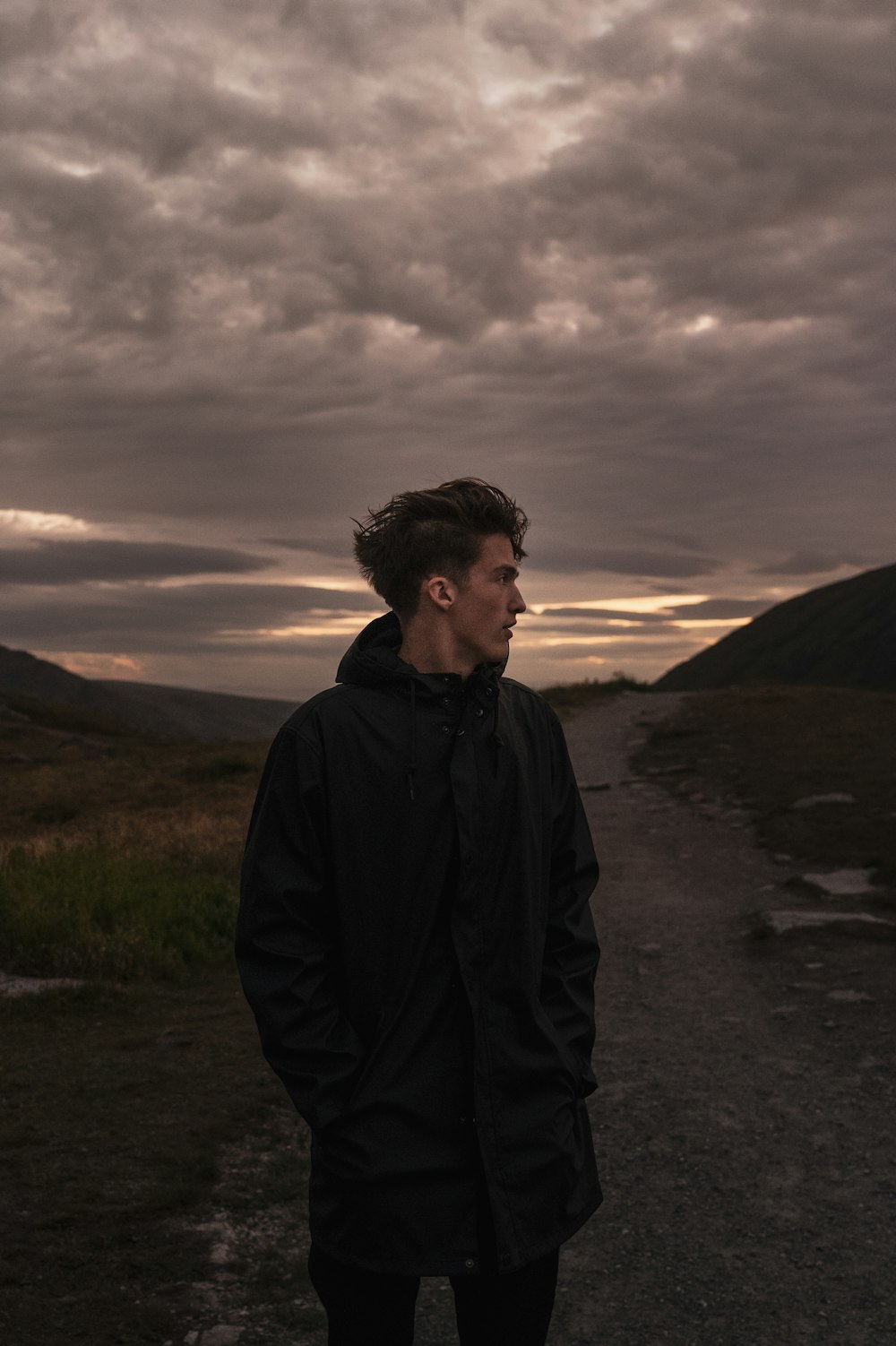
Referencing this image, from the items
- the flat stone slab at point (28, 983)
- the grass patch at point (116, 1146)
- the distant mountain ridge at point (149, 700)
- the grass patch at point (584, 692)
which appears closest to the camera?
the grass patch at point (116, 1146)

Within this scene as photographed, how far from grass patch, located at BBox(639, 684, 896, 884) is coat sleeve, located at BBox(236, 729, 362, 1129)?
9530 millimetres

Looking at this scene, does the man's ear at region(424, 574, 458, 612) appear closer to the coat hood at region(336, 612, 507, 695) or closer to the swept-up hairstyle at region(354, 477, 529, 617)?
the swept-up hairstyle at region(354, 477, 529, 617)

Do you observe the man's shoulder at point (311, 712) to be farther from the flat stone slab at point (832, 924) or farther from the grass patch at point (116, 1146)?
the flat stone slab at point (832, 924)

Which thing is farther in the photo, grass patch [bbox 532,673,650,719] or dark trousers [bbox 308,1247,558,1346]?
grass patch [bbox 532,673,650,719]

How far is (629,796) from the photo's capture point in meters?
17.5

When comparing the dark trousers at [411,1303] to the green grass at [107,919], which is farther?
the green grass at [107,919]

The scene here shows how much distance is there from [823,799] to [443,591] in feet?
43.6

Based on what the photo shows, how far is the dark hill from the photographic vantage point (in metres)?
84.2

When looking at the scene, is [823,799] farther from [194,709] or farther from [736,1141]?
[194,709]

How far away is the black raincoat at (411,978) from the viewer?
2.52 m

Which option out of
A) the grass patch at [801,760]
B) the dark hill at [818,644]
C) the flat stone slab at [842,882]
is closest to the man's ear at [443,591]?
the flat stone slab at [842,882]

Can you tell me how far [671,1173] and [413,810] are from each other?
3565 millimetres

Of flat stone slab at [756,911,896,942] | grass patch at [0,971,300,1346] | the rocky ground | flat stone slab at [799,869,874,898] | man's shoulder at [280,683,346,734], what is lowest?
the rocky ground

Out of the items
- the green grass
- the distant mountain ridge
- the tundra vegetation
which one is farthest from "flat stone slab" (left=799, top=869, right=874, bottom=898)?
the distant mountain ridge
